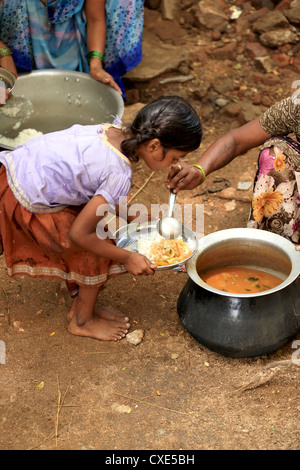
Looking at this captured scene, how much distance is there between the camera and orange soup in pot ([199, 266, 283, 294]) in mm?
2523

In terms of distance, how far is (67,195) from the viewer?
2170mm

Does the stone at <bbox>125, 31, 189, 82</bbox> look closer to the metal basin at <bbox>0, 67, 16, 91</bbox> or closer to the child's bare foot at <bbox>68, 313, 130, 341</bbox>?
the metal basin at <bbox>0, 67, 16, 91</bbox>

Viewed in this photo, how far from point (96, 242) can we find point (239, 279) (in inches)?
31.5

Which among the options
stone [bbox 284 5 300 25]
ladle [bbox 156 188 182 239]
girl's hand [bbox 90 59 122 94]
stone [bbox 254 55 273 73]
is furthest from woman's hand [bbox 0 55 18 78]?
stone [bbox 284 5 300 25]

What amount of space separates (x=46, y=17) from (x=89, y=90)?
21.0 inches

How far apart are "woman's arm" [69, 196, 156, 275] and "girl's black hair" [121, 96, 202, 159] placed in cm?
28

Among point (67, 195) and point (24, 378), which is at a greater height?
point (67, 195)

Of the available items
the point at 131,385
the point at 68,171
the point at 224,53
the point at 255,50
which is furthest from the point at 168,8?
the point at 131,385

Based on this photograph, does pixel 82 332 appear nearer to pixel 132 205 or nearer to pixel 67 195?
pixel 67 195

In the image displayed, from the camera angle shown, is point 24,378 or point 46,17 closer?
point 24,378

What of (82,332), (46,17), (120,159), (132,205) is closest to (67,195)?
(120,159)

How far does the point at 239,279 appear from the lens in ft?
8.50

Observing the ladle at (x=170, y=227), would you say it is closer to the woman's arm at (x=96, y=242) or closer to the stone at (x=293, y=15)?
the woman's arm at (x=96, y=242)

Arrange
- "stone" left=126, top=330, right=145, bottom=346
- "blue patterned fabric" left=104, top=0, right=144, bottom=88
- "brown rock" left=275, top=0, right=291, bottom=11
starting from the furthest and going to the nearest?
"brown rock" left=275, top=0, right=291, bottom=11, "blue patterned fabric" left=104, top=0, right=144, bottom=88, "stone" left=126, top=330, right=145, bottom=346
